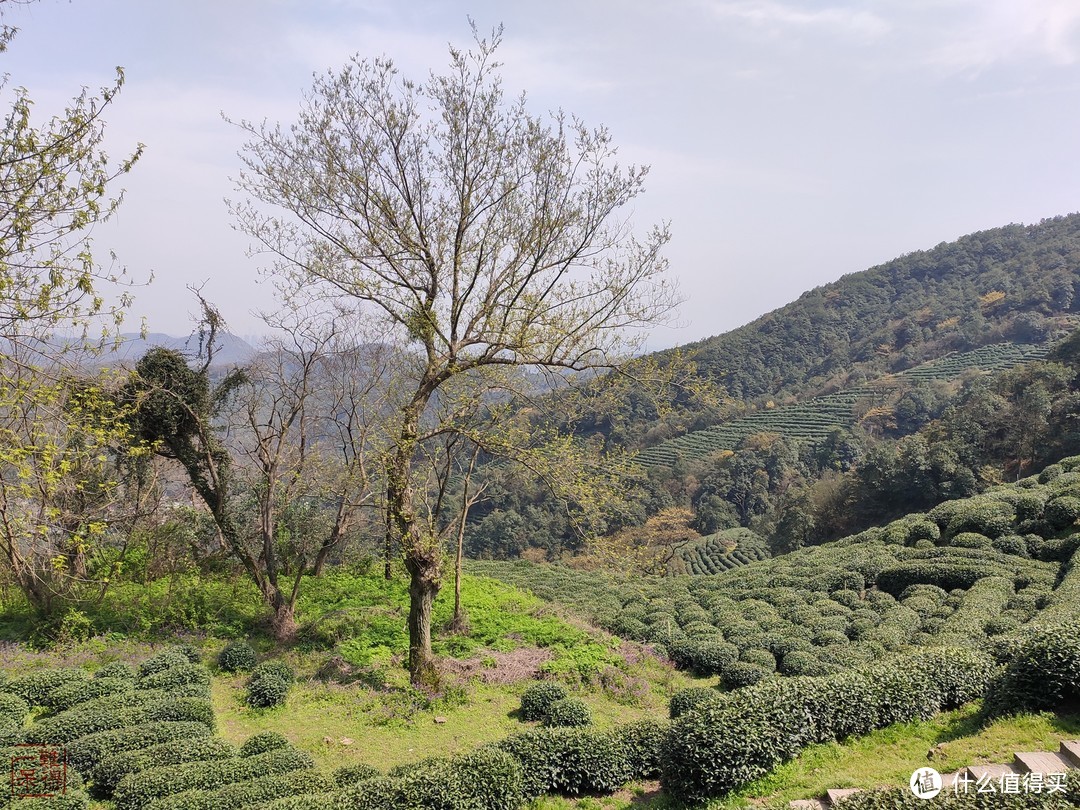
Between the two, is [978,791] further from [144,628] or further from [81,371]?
[144,628]

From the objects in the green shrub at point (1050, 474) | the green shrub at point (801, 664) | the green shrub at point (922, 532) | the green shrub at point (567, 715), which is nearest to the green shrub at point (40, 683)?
the green shrub at point (567, 715)

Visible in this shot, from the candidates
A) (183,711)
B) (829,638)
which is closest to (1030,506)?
(829,638)

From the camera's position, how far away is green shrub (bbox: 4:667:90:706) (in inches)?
350

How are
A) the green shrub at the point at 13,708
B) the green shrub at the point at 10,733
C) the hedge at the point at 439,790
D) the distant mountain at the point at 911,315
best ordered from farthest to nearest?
the distant mountain at the point at 911,315 < the green shrub at the point at 13,708 < the green shrub at the point at 10,733 < the hedge at the point at 439,790

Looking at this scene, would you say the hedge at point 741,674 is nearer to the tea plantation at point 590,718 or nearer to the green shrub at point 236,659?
the tea plantation at point 590,718

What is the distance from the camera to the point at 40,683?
9109 millimetres

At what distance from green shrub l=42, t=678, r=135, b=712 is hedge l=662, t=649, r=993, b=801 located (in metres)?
8.42

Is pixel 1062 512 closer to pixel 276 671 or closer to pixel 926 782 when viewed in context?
pixel 926 782

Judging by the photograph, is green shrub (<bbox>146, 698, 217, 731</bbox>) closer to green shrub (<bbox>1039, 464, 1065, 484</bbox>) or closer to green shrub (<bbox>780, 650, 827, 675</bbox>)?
green shrub (<bbox>780, 650, 827, 675</bbox>)

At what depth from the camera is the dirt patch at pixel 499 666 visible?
11.5 m

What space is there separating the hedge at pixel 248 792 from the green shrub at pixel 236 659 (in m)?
5.23

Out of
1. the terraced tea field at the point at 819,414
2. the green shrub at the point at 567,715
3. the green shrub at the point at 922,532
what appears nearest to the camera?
the green shrub at the point at 567,715

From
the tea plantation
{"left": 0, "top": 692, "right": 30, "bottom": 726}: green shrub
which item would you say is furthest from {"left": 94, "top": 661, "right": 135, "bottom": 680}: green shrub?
{"left": 0, "top": 692, "right": 30, "bottom": 726}: green shrub

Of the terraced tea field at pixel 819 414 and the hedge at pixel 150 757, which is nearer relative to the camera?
the hedge at pixel 150 757
